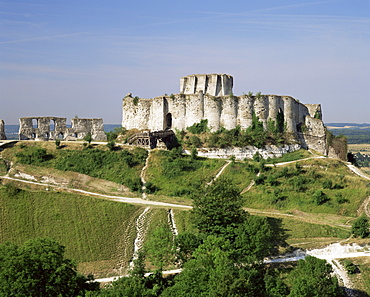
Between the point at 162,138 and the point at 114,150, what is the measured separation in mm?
7641

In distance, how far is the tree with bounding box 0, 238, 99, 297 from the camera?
27.1m

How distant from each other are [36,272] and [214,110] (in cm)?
4073

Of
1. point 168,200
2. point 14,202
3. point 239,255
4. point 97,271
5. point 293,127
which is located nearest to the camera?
point 239,255

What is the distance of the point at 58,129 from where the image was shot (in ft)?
216

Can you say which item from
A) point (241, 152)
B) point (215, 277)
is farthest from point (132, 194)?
point (215, 277)

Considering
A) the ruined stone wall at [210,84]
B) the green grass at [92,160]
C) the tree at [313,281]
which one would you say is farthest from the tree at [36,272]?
the ruined stone wall at [210,84]

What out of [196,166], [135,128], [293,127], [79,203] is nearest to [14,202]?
[79,203]

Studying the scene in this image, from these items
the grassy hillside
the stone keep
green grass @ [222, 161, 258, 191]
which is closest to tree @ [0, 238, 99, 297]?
the grassy hillside

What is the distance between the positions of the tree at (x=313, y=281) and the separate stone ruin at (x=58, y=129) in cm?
4257

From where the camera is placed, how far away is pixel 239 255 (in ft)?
113

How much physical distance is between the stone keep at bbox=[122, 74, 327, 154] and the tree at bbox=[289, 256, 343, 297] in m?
33.7

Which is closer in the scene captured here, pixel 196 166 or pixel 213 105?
pixel 196 166

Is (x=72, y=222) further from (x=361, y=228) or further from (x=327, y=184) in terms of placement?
(x=327, y=184)

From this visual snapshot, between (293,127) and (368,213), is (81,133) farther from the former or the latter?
(368,213)
